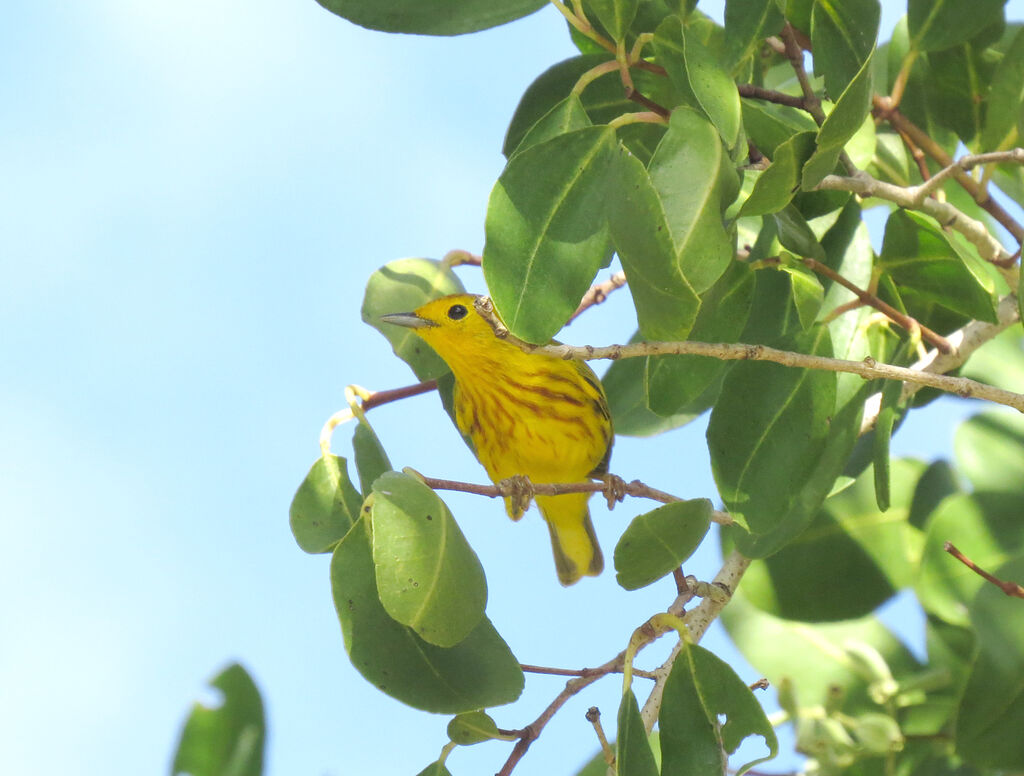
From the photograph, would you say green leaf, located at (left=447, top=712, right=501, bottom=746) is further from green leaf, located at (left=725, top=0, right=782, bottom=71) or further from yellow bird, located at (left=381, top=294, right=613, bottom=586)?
yellow bird, located at (left=381, top=294, right=613, bottom=586)

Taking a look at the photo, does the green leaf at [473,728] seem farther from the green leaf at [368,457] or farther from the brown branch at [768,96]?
the brown branch at [768,96]

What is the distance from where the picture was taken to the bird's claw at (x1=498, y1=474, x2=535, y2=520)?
9.51ft

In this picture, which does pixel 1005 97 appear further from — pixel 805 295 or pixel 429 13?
pixel 429 13

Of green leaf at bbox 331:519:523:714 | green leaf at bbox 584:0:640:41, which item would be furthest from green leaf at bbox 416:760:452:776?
green leaf at bbox 584:0:640:41

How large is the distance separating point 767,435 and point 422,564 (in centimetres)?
84

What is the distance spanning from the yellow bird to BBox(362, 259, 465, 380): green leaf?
98cm

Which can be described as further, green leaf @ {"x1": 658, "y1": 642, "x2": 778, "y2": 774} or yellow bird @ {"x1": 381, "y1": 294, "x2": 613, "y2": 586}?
yellow bird @ {"x1": 381, "y1": 294, "x2": 613, "y2": 586}

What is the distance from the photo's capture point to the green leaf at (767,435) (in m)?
2.29

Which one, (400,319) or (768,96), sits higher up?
(768,96)

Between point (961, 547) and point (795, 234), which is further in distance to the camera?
point (961, 547)

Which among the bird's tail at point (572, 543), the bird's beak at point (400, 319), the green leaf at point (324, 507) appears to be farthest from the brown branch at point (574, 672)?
the bird's tail at point (572, 543)

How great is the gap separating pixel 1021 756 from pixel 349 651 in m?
1.72

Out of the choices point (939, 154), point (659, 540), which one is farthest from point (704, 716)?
point (939, 154)

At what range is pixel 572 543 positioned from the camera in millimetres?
4707
